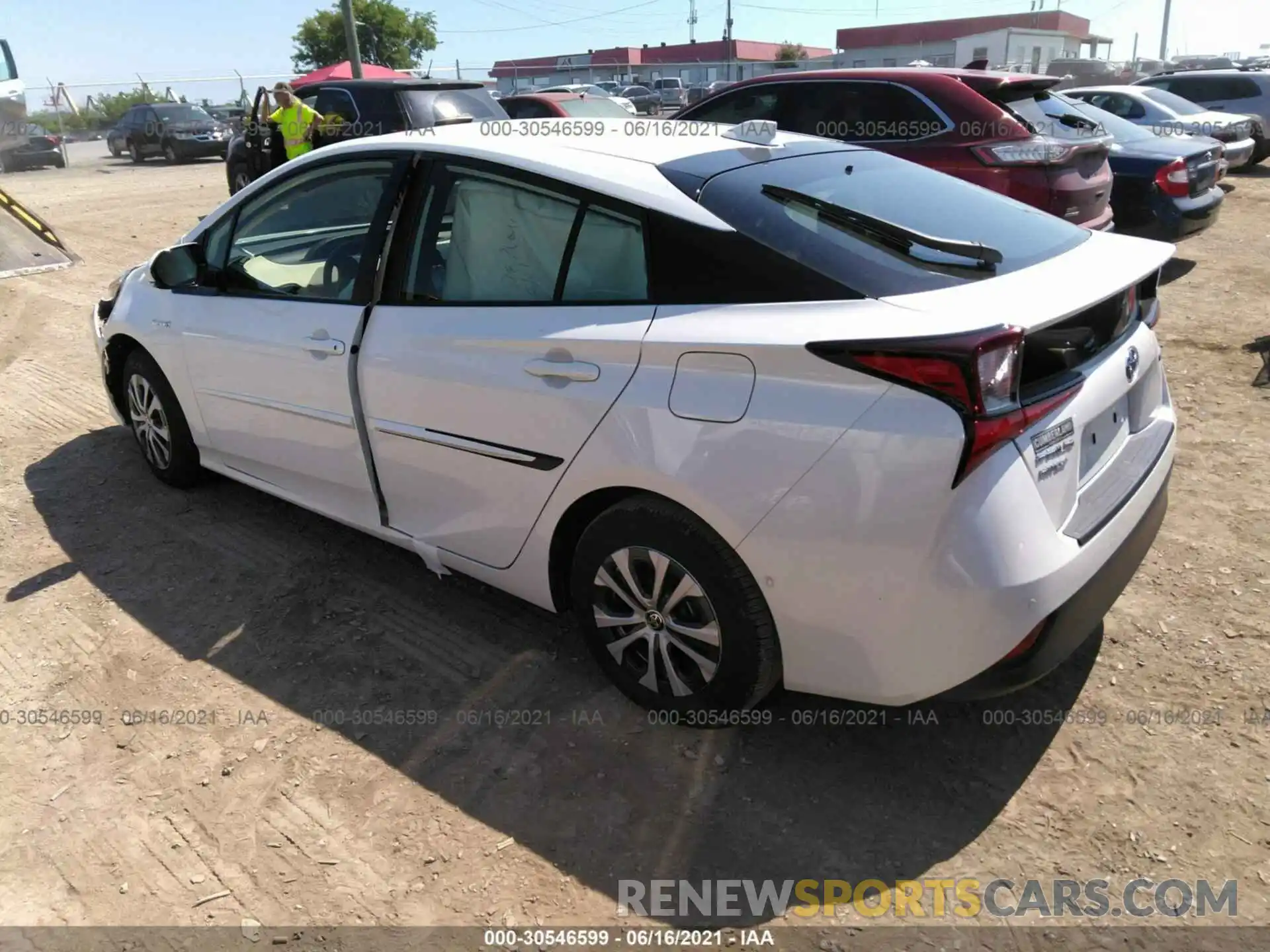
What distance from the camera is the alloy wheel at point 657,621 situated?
2613 mm

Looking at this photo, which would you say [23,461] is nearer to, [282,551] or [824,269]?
[282,551]

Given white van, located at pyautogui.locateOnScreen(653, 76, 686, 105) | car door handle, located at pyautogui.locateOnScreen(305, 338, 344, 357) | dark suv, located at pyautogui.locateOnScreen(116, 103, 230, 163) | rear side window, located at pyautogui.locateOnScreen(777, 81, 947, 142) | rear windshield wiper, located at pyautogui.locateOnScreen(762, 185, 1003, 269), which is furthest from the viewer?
white van, located at pyautogui.locateOnScreen(653, 76, 686, 105)

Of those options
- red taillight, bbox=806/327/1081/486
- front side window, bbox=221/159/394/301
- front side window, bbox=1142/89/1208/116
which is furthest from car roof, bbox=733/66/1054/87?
front side window, bbox=1142/89/1208/116

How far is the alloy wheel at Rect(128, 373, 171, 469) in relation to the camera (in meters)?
4.43

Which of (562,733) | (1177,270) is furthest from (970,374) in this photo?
(1177,270)

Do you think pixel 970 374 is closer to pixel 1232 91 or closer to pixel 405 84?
pixel 405 84

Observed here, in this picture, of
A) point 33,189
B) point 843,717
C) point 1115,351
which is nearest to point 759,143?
point 1115,351

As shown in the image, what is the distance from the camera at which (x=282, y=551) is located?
13.3 ft

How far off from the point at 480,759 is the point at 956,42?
6483 centimetres

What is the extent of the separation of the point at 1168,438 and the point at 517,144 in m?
2.28

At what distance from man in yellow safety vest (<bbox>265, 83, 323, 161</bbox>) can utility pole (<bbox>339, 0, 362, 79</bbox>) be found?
28.0 feet

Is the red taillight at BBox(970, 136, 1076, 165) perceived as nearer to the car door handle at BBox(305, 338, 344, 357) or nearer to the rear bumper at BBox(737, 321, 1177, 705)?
the rear bumper at BBox(737, 321, 1177, 705)

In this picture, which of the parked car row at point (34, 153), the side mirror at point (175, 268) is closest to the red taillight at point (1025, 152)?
the side mirror at point (175, 268)

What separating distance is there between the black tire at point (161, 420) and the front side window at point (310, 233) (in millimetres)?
748
